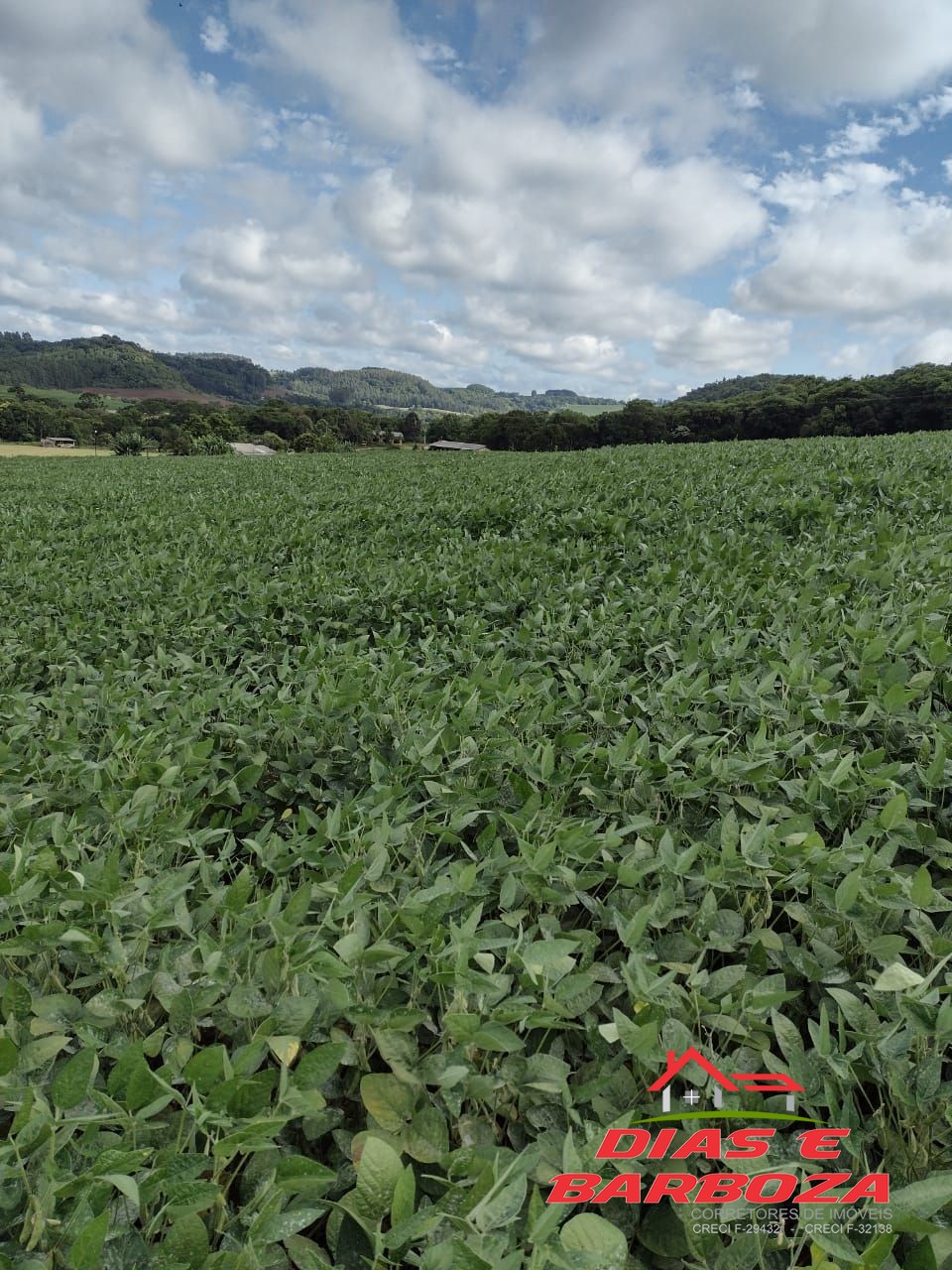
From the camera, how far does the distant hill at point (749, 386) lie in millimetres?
61100

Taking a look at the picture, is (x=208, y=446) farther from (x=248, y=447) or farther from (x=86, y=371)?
(x=86, y=371)

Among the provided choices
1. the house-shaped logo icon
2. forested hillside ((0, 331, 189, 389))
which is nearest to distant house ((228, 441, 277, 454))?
the house-shaped logo icon

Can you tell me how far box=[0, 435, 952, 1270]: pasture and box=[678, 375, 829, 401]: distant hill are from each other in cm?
6656

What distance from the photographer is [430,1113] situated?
120 cm

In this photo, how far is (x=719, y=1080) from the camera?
125cm

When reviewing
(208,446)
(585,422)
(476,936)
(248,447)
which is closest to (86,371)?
(248,447)

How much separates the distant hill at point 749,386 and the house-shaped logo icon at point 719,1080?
6818 centimetres

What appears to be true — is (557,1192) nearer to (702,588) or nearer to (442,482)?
(702,588)

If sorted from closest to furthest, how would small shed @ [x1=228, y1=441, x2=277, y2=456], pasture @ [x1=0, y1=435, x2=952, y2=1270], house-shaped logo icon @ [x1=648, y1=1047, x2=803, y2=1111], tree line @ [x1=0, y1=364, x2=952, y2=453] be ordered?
pasture @ [x1=0, y1=435, x2=952, y2=1270] < house-shaped logo icon @ [x1=648, y1=1047, x2=803, y2=1111] < tree line @ [x1=0, y1=364, x2=952, y2=453] < small shed @ [x1=228, y1=441, x2=277, y2=456]

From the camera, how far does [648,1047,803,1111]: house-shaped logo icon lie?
4.06ft

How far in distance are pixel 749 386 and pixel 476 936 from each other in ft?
332

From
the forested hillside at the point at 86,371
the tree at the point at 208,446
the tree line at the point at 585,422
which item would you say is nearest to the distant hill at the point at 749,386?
the tree line at the point at 585,422

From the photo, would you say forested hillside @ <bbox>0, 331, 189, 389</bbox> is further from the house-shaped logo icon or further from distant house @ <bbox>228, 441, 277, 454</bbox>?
the house-shaped logo icon

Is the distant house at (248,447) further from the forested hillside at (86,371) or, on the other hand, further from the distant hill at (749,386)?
the forested hillside at (86,371)
